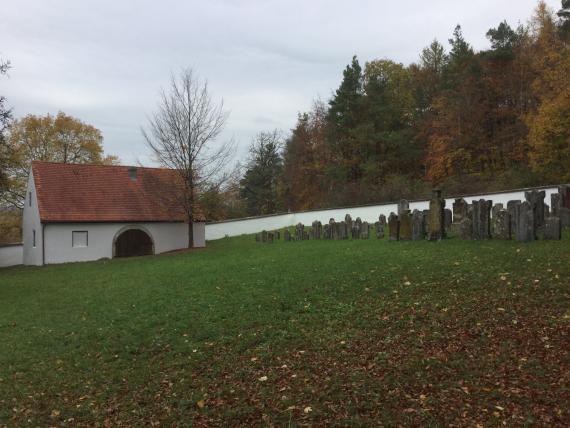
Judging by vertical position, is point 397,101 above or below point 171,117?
above

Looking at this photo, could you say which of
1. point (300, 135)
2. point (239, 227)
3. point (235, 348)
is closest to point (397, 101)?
point (300, 135)

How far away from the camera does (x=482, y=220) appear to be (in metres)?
13.2

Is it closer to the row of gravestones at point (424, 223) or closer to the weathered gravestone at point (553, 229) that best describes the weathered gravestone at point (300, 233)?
the row of gravestones at point (424, 223)

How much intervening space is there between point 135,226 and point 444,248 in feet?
68.7

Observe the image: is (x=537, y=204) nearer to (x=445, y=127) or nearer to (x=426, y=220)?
(x=426, y=220)

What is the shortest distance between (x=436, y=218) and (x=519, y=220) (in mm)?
2688

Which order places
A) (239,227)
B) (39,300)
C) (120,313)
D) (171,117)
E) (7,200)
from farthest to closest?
1. (7,200)
2. (239,227)
3. (171,117)
4. (39,300)
5. (120,313)

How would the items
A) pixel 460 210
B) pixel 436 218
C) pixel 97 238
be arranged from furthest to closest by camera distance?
pixel 97 238 < pixel 460 210 < pixel 436 218

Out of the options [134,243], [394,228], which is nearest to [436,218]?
[394,228]

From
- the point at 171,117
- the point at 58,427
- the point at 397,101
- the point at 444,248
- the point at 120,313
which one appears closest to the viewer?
the point at 58,427

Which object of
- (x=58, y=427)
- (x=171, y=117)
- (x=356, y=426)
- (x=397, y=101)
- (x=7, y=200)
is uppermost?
(x=397, y=101)

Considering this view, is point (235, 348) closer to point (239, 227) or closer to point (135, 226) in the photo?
point (135, 226)

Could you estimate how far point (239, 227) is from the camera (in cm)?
3569

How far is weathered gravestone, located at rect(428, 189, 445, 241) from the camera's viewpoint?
14188 mm
